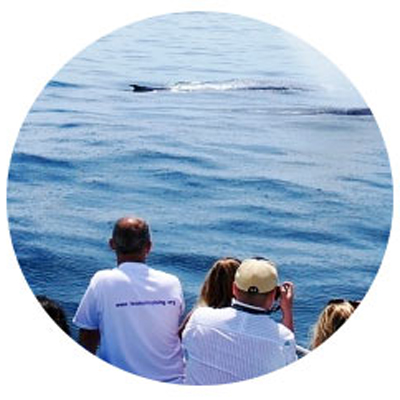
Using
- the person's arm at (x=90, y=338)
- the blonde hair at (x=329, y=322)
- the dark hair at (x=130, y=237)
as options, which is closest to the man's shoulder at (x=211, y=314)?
the dark hair at (x=130, y=237)

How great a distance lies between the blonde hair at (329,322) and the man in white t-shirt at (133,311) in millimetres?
806

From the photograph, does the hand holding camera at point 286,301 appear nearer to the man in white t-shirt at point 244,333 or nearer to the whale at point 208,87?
the man in white t-shirt at point 244,333

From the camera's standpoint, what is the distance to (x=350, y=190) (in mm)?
4754

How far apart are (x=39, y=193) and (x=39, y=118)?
44cm

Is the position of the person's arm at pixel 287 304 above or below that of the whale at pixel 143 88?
below

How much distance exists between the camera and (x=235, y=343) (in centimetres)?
367

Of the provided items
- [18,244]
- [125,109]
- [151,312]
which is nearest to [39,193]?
[18,244]

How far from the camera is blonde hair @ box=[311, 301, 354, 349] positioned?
4.36 meters

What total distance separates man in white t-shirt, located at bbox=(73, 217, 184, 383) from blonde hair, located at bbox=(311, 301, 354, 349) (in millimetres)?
806

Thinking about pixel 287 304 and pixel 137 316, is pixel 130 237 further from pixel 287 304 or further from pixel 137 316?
pixel 287 304

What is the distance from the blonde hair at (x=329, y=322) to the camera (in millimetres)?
4363

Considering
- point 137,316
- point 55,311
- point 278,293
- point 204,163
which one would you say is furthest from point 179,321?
point 204,163

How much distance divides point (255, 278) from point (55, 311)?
4.34 feet

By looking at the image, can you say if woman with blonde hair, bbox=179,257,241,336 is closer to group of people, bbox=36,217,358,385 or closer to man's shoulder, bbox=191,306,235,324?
group of people, bbox=36,217,358,385
